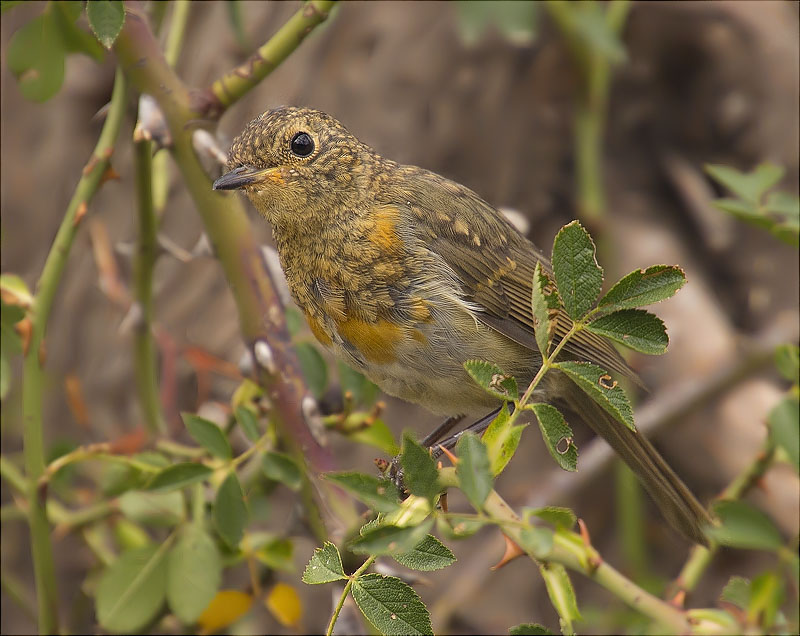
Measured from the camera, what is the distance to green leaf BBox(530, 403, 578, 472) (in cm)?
124

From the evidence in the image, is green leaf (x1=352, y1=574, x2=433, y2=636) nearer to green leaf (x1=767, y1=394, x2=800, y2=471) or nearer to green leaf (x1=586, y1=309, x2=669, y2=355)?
green leaf (x1=586, y1=309, x2=669, y2=355)

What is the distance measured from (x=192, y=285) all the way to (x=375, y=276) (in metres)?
1.78

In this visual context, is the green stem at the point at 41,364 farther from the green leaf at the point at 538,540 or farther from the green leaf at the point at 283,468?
the green leaf at the point at 538,540

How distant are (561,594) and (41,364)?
3.51 feet

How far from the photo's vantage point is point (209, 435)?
179cm

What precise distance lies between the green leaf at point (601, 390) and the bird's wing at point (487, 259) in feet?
2.63

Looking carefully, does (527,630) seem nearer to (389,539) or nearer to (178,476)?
(389,539)

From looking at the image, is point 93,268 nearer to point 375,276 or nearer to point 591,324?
point 375,276

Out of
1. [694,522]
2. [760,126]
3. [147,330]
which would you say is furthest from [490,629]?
[760,126]

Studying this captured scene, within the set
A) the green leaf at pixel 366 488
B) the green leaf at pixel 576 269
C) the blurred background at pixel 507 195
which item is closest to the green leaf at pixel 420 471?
the green leaf at pixel 366 488

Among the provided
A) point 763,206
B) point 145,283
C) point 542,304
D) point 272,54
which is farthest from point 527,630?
point 145,283

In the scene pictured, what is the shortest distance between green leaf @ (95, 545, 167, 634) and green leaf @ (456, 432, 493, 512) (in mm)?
1020

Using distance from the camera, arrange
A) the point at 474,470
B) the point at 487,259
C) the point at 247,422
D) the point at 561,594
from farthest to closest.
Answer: the point at 487,259, the point at 247,422, the point at 561,594, the point at 474,470

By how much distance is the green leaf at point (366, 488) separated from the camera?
1176mm
